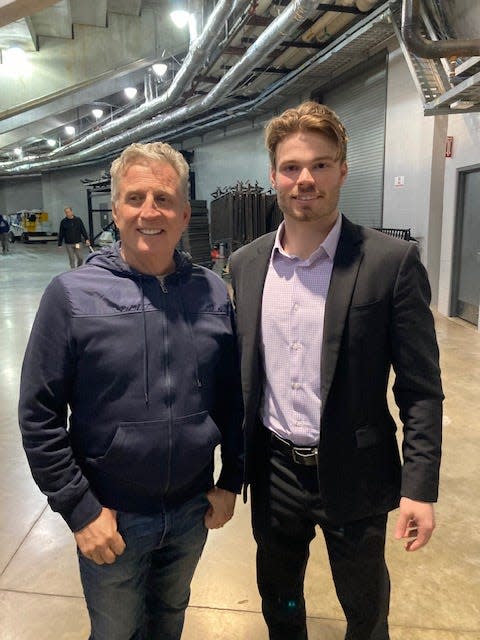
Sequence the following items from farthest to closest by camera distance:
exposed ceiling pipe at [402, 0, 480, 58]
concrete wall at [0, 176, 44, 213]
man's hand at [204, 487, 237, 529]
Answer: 1. concrete wall at [0, 176, 44, 213]
2. exposed ceiling pipe at [402, 0, 480, 58]
3. man's hand at [204, 487, 237, 529]

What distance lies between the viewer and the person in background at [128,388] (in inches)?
43.1

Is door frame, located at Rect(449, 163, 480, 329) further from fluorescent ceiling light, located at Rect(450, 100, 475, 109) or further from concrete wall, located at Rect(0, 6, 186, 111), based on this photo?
concrete wall, located at Rect(0, 6, 186, 111)

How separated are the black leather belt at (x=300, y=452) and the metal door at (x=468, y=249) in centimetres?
586

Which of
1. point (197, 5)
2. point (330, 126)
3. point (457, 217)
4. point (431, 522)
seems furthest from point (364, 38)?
point (431, 522)

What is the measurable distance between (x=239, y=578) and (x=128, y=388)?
1370 mm

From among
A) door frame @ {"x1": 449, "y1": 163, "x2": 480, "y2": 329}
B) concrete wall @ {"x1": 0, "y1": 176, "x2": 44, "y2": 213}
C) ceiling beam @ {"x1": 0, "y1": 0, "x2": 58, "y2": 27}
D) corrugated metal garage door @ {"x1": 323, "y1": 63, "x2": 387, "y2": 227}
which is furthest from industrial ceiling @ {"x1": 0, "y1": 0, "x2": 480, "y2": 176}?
concrete wall @ {"x1": 0, "y1": 176, "x2": 44, "y2": 213}

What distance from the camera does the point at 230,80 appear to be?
8.48 meters

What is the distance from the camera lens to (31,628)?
1.83m

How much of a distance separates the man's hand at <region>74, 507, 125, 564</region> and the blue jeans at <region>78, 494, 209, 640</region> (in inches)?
1.4

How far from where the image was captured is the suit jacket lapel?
119cm

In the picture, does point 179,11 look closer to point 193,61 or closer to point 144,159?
point 193,61

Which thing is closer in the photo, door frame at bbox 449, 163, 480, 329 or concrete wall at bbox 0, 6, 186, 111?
door frame at bbox 449, 163, 480, 329

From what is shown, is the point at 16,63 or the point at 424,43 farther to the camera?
the point at 16,63

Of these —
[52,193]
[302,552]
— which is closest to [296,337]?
[302,552]
